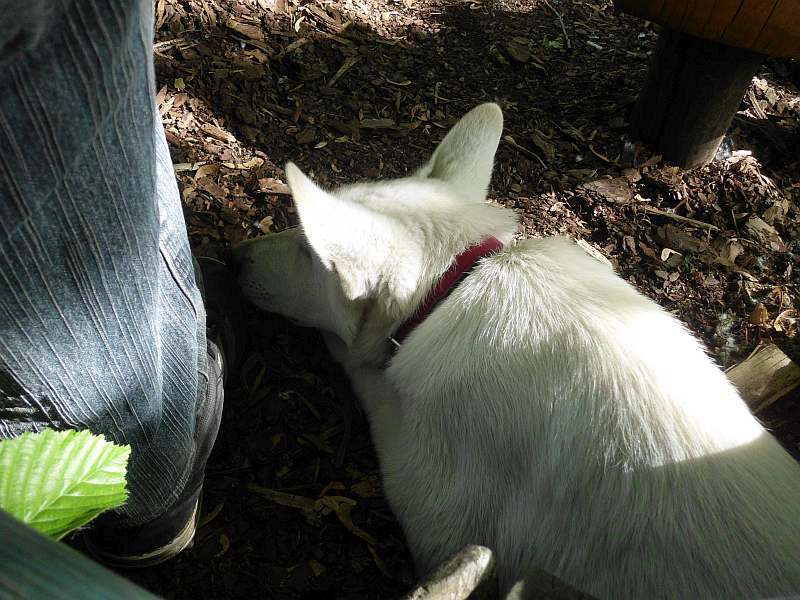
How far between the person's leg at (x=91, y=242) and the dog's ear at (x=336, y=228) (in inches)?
16.1

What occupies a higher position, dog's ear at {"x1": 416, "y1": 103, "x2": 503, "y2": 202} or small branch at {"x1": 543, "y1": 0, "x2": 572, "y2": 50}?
small branch at {"x1": 543, "y1": 0, "x2": 572, "y2": 50}

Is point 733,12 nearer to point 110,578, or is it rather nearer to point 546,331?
point 546,331

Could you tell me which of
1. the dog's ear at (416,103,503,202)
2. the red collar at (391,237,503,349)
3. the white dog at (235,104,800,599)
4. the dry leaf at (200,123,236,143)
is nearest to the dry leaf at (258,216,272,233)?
the dry leaf at (200,123,236,143)

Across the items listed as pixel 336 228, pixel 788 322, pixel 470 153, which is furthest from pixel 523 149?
pixel 336 228

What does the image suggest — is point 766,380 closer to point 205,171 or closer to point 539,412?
point 539,412

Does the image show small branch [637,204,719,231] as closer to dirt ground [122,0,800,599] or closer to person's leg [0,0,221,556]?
dirt ground [122,0,800,599]

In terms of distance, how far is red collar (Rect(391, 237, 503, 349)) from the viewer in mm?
2152

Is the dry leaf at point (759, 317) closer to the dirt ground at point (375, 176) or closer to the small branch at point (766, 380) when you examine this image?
the dirt ground at point (375, 176)

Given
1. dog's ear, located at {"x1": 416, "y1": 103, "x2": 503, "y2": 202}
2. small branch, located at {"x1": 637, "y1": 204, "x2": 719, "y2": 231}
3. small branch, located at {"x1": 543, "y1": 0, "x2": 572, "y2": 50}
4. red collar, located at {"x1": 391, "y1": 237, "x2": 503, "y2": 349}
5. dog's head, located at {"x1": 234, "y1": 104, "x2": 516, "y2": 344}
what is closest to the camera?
dog's head, located at {"x1": 234, "y1": 104, "x2": 516, "y2": 344}

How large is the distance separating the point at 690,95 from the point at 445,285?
7.11 ft

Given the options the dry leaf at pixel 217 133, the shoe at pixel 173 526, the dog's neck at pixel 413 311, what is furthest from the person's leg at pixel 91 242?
the dry leaf at pixel 217 133

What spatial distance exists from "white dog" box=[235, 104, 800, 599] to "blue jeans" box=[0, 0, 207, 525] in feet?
2.03

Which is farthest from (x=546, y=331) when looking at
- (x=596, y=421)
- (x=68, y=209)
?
(x=68, y=209)

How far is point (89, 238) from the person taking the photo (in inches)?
45.3
